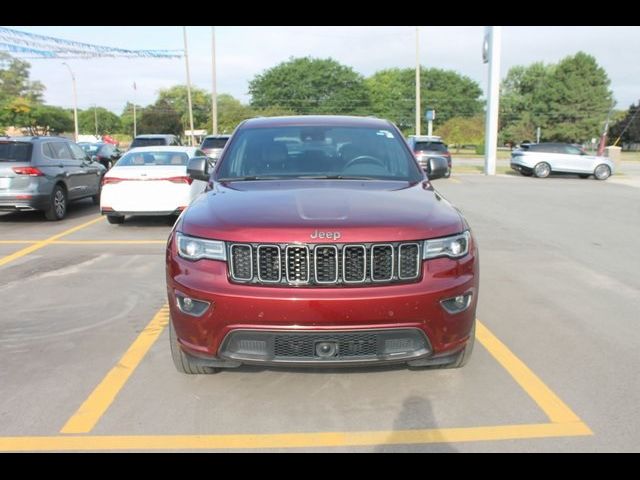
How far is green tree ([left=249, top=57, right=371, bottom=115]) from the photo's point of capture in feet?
298

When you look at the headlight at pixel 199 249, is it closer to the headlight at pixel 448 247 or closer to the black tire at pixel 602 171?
the headlight at pixel 448 247

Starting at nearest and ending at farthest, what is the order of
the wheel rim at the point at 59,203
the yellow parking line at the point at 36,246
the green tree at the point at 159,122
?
the yellow parking line at the point at 36,246
the wheel rim at the point at 59,203
the green tree at the point at 159,122

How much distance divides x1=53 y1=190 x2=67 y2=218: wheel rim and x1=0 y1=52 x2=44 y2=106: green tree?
77.7m

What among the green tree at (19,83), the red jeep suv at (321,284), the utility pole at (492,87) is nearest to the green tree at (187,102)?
the green tree at (19,83)

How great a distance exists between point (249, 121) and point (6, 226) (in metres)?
7.16

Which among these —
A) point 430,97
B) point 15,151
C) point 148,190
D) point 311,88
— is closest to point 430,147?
point 148,190

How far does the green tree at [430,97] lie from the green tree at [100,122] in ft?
199

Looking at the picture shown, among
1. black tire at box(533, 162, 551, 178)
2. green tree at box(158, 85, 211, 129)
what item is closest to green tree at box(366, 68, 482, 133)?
green tree at box(158, 85, 211, 129)

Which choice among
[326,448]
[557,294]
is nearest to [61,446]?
[326,448]

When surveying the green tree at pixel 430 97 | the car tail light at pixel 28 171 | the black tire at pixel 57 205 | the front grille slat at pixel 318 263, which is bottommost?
the black tire at pixel 57 205

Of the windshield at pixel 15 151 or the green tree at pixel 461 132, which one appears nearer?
the windshield at pixel 15 151

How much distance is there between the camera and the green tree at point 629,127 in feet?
236

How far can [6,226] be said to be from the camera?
33.8ft

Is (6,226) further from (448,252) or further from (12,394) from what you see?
(448,252)
